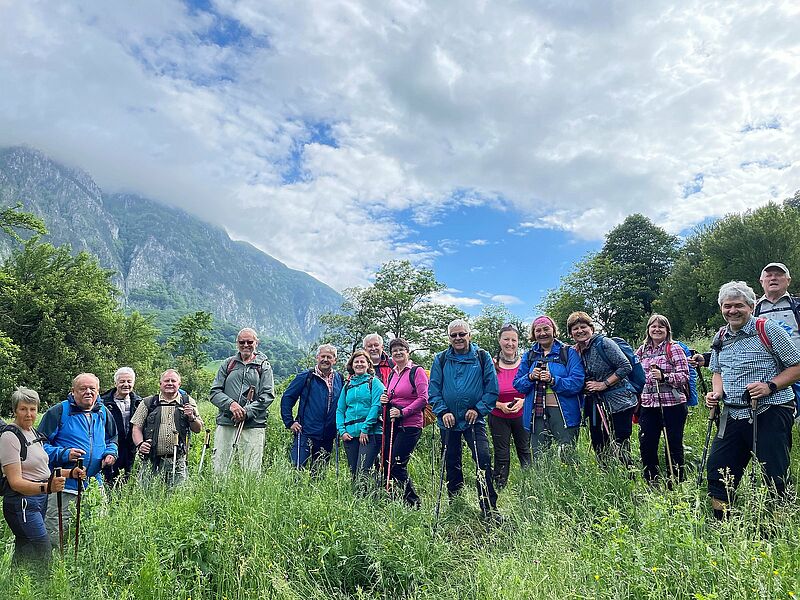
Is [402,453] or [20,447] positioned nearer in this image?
[20,447]

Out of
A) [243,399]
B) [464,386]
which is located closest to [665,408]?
[464,386]

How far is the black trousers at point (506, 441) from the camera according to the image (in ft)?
18.5

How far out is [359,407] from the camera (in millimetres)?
5906

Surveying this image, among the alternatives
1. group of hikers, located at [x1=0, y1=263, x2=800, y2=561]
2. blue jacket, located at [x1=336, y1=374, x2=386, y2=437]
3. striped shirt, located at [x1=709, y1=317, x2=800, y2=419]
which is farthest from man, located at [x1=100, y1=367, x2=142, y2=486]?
striped shirt, located at [x1=709, y1=317, x2=800, y2=419]

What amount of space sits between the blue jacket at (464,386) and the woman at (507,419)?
259 millimetres

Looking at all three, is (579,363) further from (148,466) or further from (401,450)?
(148,466)

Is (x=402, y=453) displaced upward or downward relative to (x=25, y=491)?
downward

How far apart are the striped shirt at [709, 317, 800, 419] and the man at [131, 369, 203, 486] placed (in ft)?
19.4

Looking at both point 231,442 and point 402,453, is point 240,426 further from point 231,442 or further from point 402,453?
point 402,453

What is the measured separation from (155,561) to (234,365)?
11.2 ft

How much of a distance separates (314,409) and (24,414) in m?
3.23

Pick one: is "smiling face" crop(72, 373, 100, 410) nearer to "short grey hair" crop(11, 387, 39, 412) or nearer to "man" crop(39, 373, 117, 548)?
"man" crop(39, 373, 117, 548)

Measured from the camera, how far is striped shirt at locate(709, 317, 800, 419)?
12.2 ft

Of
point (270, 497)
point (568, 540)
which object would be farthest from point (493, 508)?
point (270, 497)
